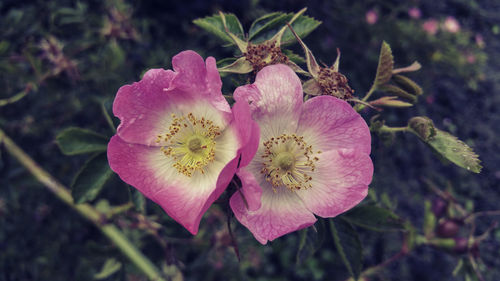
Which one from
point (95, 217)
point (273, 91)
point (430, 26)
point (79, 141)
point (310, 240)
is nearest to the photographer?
point (273, 91)

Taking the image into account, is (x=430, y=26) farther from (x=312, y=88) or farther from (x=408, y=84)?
(x=312, y=88)

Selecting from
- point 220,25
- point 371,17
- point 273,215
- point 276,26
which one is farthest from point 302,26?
point 371,17

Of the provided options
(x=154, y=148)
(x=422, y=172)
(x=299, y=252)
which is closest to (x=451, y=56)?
(x=422, y=172)

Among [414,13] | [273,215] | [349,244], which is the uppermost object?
[273,215]

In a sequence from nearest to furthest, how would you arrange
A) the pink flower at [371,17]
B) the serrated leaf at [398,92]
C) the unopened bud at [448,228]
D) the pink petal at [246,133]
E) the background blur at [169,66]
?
1. the pink petal at [246,133]
2. the serrated leaf at [398,92]
3. the unopened bud at [448,228]
4. the background blur at [169,66]
5. the pink flower at [371,17]

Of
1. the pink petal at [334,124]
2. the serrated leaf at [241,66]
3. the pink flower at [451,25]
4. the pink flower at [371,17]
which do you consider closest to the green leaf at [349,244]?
the pink petal at [334,124]

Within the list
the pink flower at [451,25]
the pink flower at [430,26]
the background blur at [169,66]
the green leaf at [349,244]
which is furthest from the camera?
the pink flower at [451,25]

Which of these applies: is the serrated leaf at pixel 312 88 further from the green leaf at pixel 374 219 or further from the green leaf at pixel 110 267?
the green leaf at pixel 110 267
